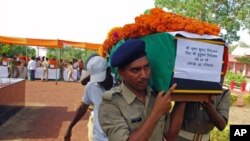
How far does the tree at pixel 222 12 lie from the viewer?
21.3 meters

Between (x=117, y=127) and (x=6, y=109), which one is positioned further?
(x=6, y=109)

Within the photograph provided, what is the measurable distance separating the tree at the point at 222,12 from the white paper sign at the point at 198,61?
63.6 ft

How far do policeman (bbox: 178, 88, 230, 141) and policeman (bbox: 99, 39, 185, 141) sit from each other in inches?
19.7

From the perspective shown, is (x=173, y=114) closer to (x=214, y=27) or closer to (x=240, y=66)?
(x=214, y=27)

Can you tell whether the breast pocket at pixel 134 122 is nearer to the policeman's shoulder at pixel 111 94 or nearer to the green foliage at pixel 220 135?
the policeman's shoulder at pixel 111 94

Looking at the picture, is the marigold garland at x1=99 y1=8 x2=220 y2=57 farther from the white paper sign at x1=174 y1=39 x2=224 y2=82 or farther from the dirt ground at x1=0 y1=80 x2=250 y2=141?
the dirt ground at x1=0 y1=80 x2=250 y2=141

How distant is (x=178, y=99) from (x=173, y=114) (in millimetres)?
97

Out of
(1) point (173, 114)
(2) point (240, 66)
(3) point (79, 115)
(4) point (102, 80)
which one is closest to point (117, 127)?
(1) point (173, 114)

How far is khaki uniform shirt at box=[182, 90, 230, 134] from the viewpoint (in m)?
2.60

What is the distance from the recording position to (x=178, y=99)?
2.15 metres

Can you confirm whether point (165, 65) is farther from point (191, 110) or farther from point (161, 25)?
point (191, 110)

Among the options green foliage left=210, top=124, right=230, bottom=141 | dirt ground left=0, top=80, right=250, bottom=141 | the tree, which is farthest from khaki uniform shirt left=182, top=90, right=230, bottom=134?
the tree

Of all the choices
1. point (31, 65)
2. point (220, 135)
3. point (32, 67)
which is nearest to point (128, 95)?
point (220, 135)

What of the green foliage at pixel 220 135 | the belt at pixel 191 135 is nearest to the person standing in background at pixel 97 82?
the belt at pixel 191 135
